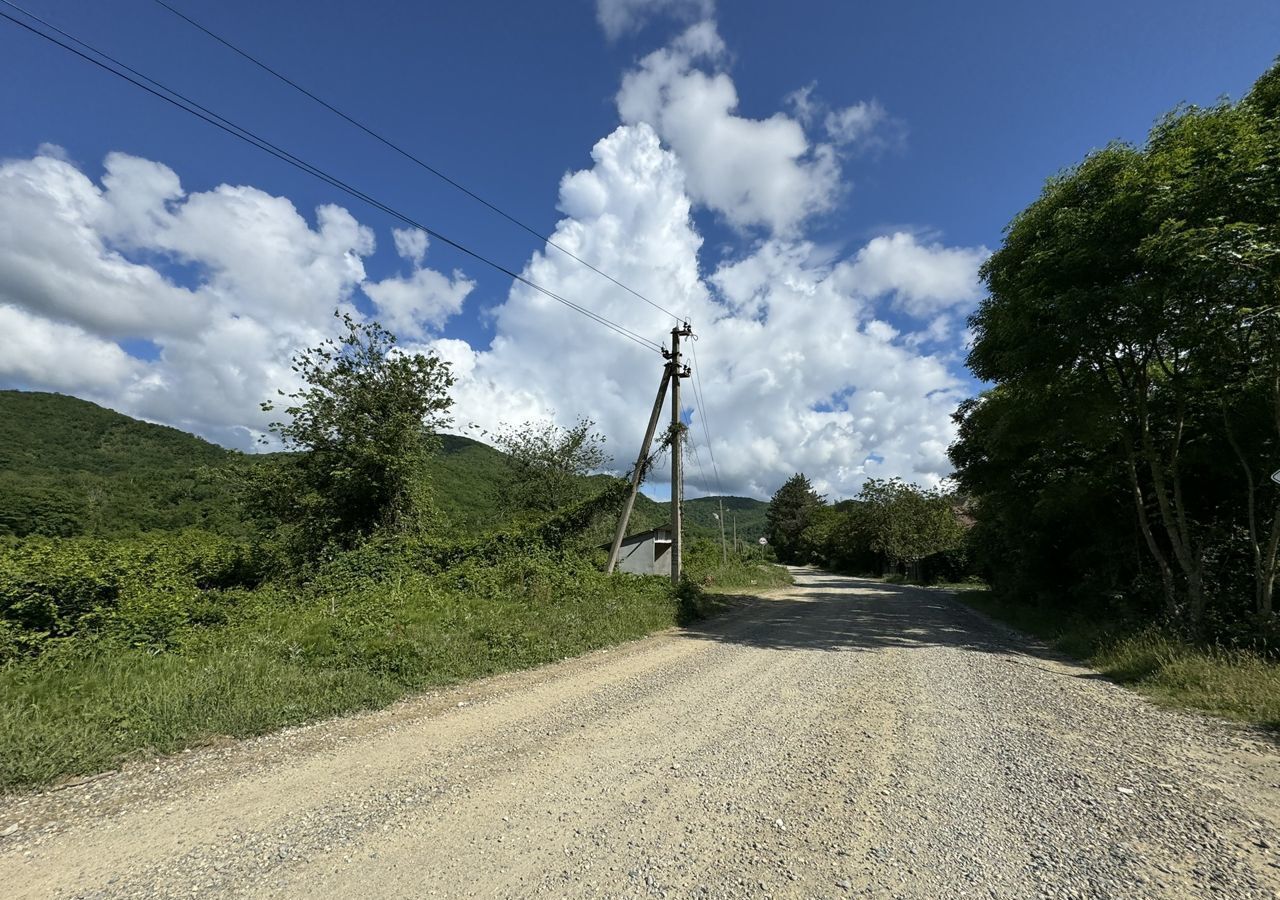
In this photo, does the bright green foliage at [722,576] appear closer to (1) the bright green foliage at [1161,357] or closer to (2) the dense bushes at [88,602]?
(1) the bright green foliage at [1161,357]

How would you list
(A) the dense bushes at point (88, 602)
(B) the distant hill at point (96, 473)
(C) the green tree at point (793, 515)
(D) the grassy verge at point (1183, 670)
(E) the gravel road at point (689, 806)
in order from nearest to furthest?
(E) the gravel road at point (689, 806), (D) the grassy verge at point (1183, 670), (A) the dense bushes at point (88, 602), (B) the distant hill at point (96, 473), (C) the green tree at point (793, 515)

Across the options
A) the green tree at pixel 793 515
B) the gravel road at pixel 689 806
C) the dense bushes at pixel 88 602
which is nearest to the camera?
the gravel road at pixel 689 806

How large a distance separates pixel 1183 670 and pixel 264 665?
10598 mm

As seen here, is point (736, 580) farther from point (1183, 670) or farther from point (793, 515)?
point (793, 515)

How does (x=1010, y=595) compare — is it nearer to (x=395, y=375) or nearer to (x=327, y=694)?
(x=327, y=694)

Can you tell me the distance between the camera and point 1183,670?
655 centimetres

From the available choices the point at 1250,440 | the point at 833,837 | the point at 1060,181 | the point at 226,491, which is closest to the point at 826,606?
the point at 1250,440

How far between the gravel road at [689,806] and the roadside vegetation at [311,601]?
59 centimetres

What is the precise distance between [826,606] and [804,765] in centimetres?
1350

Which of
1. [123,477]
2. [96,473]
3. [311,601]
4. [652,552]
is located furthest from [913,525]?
[96,473]

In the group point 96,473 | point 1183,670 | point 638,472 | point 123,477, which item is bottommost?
point 1183,670

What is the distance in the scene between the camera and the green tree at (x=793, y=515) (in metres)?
67.7

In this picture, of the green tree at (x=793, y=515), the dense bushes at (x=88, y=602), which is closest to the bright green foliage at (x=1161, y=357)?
the dense bushes at (x=88, y=602)

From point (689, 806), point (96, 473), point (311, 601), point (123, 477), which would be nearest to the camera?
point (689, 806)
